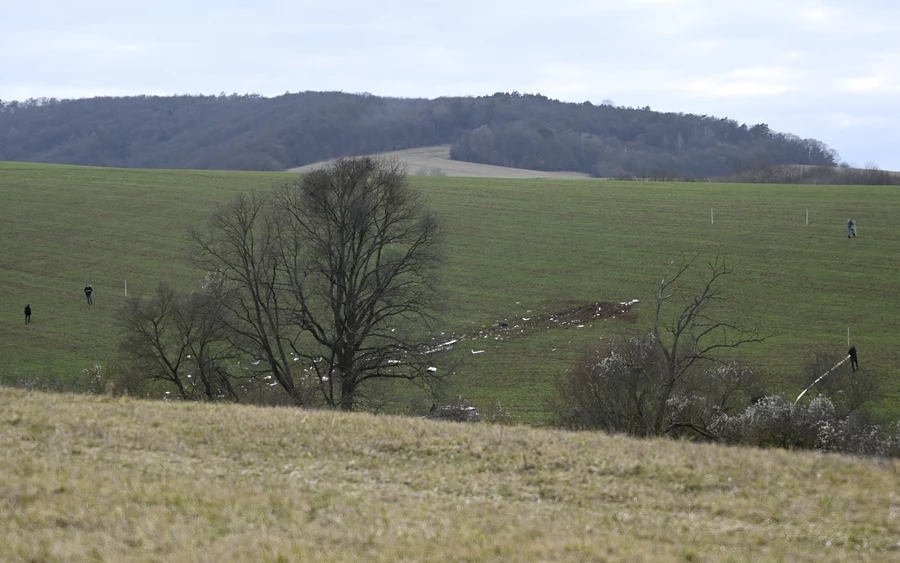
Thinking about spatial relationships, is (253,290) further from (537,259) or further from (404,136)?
(404,136)

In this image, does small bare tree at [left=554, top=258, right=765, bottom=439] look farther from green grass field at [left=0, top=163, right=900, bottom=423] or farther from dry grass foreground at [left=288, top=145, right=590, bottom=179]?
dry grass foreground at [left=288, top=145, right=590, bottom=179]

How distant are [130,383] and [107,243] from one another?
114ft

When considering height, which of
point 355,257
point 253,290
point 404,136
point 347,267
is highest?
point 404,136

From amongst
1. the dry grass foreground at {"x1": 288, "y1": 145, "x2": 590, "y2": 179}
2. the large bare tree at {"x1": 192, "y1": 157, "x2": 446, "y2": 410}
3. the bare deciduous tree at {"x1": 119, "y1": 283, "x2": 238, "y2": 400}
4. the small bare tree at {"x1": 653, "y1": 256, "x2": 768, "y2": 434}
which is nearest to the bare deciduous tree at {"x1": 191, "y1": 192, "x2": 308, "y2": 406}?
the large bare tree at {"x1": 192, "y1": 157, "x2": 446, "y2": 410}

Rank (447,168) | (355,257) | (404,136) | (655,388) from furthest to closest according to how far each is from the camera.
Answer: (404,136) → (447,168) → (355,257) → (655,388)

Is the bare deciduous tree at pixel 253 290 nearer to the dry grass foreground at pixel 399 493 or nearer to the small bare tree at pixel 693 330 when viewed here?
the small bare tree at pixel 693 330

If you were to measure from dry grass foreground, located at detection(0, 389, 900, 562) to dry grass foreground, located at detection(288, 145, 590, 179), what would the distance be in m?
112

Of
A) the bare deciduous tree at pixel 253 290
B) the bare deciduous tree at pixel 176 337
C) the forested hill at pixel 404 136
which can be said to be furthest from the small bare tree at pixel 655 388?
the forested hill at pixel 404 136

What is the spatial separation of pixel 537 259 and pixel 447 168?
8239cm

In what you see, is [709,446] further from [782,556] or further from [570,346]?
[570,346]

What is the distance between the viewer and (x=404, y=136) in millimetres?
183625

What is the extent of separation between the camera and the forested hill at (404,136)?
541 feet

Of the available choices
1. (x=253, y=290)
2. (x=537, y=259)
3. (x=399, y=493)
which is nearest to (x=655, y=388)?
(x=399, y=493)

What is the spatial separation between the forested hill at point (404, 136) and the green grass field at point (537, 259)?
71270 millimetres
